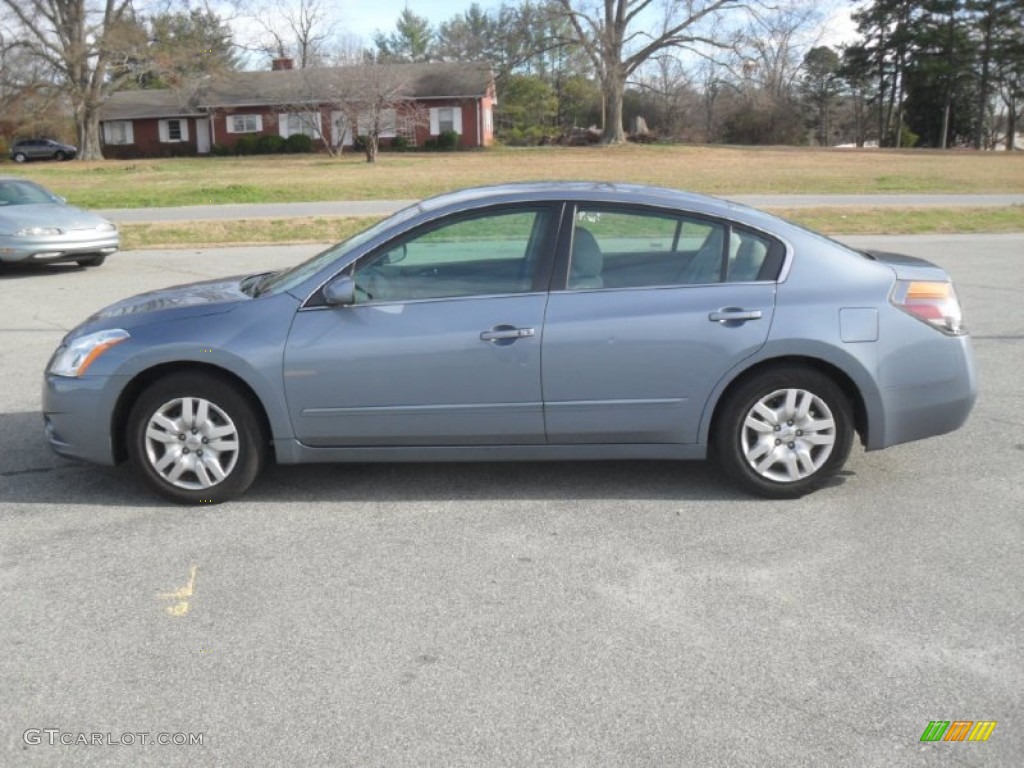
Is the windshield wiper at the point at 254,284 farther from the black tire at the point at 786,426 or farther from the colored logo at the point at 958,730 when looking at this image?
the colored logo at the point at 958,730

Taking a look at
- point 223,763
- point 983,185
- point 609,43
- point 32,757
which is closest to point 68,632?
point 32,757

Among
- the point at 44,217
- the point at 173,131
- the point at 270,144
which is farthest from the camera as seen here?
the point at 173,131

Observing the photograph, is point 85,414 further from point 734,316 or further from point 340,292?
point 734,316

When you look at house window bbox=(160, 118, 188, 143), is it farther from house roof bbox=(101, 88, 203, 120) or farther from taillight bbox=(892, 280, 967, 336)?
taillight bbox=(892, 280, 967, 336)

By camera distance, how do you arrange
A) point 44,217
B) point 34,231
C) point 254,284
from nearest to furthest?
point 254,284 < point 34,231 < point 44,217

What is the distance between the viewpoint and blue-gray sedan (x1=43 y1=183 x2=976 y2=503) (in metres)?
4.87

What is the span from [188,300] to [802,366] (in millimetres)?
3181

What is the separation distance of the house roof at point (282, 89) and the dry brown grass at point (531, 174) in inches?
221

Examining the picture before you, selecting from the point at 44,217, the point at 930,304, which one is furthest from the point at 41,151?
the point at 930,304

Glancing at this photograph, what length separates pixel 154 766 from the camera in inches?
116

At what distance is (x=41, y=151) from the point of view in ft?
206

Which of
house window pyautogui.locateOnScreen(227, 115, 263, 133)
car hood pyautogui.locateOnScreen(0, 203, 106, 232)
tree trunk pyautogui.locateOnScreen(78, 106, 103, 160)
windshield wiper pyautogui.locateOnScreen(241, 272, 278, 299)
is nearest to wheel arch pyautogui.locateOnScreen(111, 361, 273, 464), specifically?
windshield wiper pyautogui.locateOnScreen(241, 272, 278, 299)

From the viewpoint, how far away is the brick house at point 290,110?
5550 centimetres

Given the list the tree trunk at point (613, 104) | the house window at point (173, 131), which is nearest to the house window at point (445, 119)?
the tree trunk at point (613, 104)
